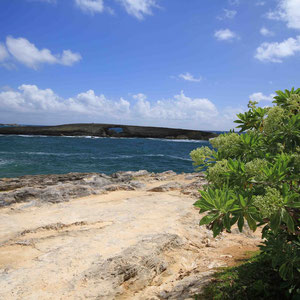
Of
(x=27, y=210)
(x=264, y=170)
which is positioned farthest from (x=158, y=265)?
(x=27, y=210)

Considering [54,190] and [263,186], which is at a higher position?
[263,186]

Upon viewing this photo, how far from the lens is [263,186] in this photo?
13.0ft

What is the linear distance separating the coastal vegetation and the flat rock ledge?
2.48 m

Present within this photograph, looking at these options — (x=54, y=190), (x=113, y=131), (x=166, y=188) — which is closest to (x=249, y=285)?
(x=166, y=188)

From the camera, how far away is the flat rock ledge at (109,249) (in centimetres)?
681

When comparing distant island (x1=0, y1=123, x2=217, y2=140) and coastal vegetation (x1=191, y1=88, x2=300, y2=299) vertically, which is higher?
distant island (x1=0, y1=123, x2=217, y2=140)

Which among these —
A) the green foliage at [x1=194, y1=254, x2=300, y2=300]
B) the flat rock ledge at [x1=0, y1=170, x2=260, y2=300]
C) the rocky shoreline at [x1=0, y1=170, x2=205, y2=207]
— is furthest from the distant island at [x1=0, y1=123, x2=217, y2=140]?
the green foliage at [x1=194, y1=254, x2=300, y2=300]

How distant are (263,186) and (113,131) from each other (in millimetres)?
128075

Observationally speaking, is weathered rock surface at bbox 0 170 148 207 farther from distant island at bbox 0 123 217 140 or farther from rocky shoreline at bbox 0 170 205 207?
distant island at bbox 0 123 217 140

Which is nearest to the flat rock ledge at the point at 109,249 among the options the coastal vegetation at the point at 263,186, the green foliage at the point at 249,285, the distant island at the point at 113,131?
the green foliage at the point at 249,285

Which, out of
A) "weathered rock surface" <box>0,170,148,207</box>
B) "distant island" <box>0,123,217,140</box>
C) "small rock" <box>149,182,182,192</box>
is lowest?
"weathered rock surface" <box>0,170,148,207</box>

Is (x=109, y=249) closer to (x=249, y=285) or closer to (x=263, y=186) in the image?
(x=249, y=285)

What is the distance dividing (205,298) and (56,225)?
8219 mm

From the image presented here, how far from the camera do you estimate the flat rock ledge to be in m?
6.81
